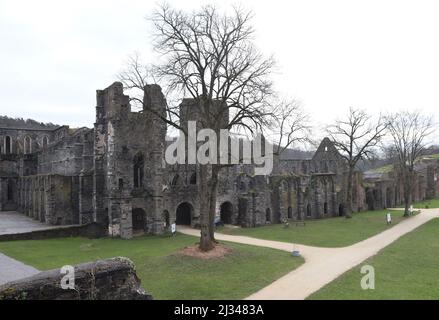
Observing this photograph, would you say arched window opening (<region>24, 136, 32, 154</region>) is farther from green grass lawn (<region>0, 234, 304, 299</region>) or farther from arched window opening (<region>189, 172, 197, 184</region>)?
green grass lawn (<region>0, 234, 304, 299</region>)

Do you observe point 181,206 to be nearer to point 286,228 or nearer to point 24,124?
point 286,228

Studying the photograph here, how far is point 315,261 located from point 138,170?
19310mm

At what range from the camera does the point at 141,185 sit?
35.5 m

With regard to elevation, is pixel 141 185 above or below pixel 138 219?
above

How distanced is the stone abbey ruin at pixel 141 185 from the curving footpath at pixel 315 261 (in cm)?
487

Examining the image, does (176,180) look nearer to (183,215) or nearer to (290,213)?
(183,215)

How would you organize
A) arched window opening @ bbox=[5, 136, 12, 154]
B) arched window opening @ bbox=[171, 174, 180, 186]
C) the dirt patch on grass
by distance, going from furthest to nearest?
arched window opening @ bbox=[5, 136, 12, 154], arched window opening @ bbox=[171, 174, 180, 186], the dirt patch on grass

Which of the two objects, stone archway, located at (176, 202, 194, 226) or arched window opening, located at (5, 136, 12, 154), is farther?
arched window opening, located at (5, 136, 12, 154)

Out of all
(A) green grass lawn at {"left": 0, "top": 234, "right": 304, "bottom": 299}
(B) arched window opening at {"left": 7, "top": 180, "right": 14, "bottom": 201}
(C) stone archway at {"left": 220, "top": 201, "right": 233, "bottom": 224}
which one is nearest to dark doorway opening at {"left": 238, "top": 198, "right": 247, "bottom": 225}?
(C) stone archway at {"left": 220, "top": 201, "right": 233, "bottom": 224}

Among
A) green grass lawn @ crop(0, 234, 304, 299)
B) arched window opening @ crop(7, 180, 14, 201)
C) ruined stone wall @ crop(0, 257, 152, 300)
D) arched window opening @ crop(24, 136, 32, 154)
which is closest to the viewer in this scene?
ruined stone wall @ crop(0, 257, 152, 300)

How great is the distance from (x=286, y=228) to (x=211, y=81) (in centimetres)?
1837

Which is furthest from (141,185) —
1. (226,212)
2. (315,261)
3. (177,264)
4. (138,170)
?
(315,261)

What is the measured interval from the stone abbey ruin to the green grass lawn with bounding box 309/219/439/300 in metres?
13.9

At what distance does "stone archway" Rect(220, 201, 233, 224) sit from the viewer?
40312mm
